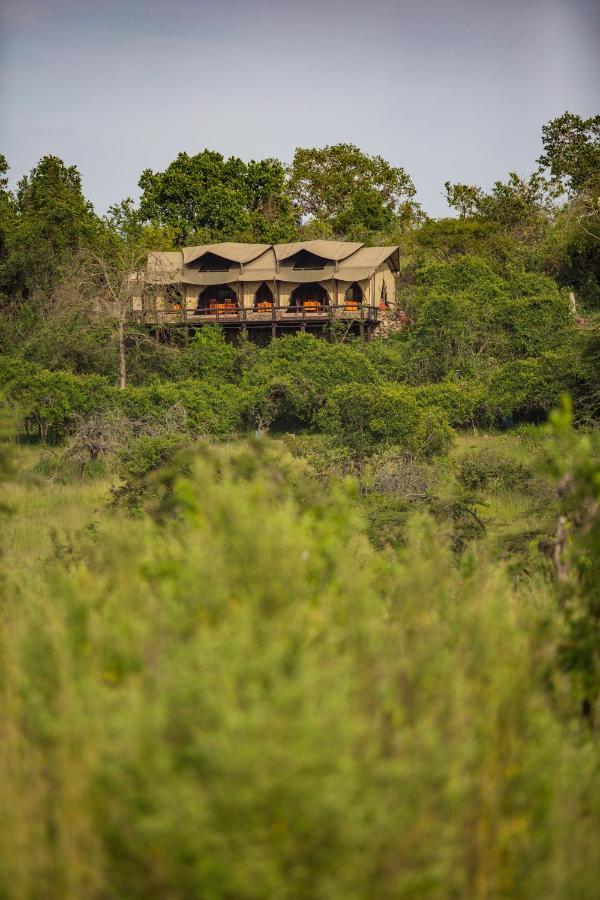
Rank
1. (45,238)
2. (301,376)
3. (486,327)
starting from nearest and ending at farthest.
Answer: (301,376), (486,327), (45,238)

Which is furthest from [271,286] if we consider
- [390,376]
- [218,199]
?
[218,199]

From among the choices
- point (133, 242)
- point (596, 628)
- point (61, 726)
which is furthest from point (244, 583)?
point (133, 242)

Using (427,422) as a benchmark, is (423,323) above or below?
above

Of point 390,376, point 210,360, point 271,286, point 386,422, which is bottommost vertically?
point 386,422

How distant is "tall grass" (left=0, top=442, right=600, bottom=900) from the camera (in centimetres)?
300

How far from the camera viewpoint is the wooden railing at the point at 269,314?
35.2m

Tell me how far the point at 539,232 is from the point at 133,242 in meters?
18.8

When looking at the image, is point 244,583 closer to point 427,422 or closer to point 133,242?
point 427,422

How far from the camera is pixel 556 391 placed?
984 inches

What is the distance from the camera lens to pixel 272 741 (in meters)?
2.98

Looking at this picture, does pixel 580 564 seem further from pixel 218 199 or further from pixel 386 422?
pixel 218 199

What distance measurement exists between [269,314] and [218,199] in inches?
608

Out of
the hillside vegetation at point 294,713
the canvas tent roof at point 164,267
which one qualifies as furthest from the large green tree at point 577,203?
the hillside vegetation at point 294,713

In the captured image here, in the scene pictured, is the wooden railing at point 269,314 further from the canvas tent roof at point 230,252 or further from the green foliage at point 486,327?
the canvas tent roof at point 230,252
